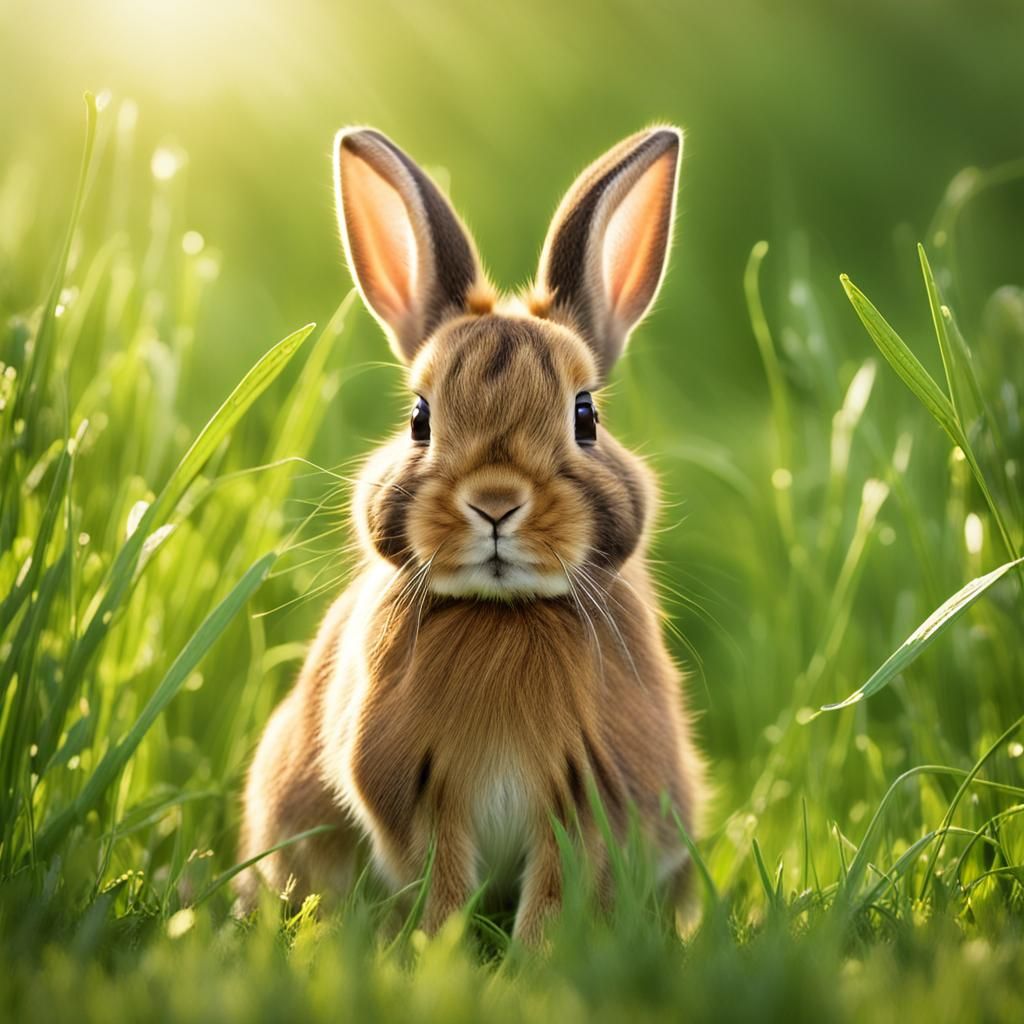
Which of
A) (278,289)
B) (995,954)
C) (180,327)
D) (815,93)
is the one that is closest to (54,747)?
(180,327)

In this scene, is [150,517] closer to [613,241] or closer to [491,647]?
[491,647]

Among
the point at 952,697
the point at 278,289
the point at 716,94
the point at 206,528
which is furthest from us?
the point at 716,94

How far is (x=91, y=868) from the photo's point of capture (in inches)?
138

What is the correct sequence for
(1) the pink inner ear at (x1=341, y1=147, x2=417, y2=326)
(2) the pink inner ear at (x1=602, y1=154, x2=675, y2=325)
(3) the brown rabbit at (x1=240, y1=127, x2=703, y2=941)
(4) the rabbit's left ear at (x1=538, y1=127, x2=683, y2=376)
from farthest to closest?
(2) the pink inner ear at (x1=602, y1=154, x2=675, y2=325) → (1) the pink inner ear at (x1=341, y1=147, x2=417, y2=326) → (4) the rabbit's left ear at (x1=538, y1=127, x2=683, y2=376) → (3) the brown rabbit at (x1=240, y1=127, x2=703, y2=941)

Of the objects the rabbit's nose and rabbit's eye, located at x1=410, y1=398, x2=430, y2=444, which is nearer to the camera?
the rabbit's nose

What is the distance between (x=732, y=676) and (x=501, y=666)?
214 cm

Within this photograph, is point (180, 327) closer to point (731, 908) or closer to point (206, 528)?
point (206, 528)

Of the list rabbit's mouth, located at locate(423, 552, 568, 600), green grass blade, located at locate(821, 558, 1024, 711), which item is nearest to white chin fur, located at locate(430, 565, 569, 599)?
rabbit's mouth, located at locate(423, 552, 568, 600)

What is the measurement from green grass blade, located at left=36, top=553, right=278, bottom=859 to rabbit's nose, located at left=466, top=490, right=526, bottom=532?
0.47 metres

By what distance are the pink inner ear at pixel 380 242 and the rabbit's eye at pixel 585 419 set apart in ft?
2.40

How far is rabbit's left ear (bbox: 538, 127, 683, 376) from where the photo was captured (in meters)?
4.08

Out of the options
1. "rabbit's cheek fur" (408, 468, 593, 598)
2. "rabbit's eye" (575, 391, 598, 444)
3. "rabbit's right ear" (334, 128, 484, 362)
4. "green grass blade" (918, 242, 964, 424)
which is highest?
"rabbit's right ear" (334, 128, 484, 362)

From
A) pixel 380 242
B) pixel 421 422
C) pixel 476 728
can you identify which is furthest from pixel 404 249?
pixel 476 728

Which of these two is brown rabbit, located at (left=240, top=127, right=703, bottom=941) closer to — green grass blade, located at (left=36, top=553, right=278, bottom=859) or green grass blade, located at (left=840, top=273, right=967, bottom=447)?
green grass blade, located at (left=36, top=553, right=278, bottom=859)
